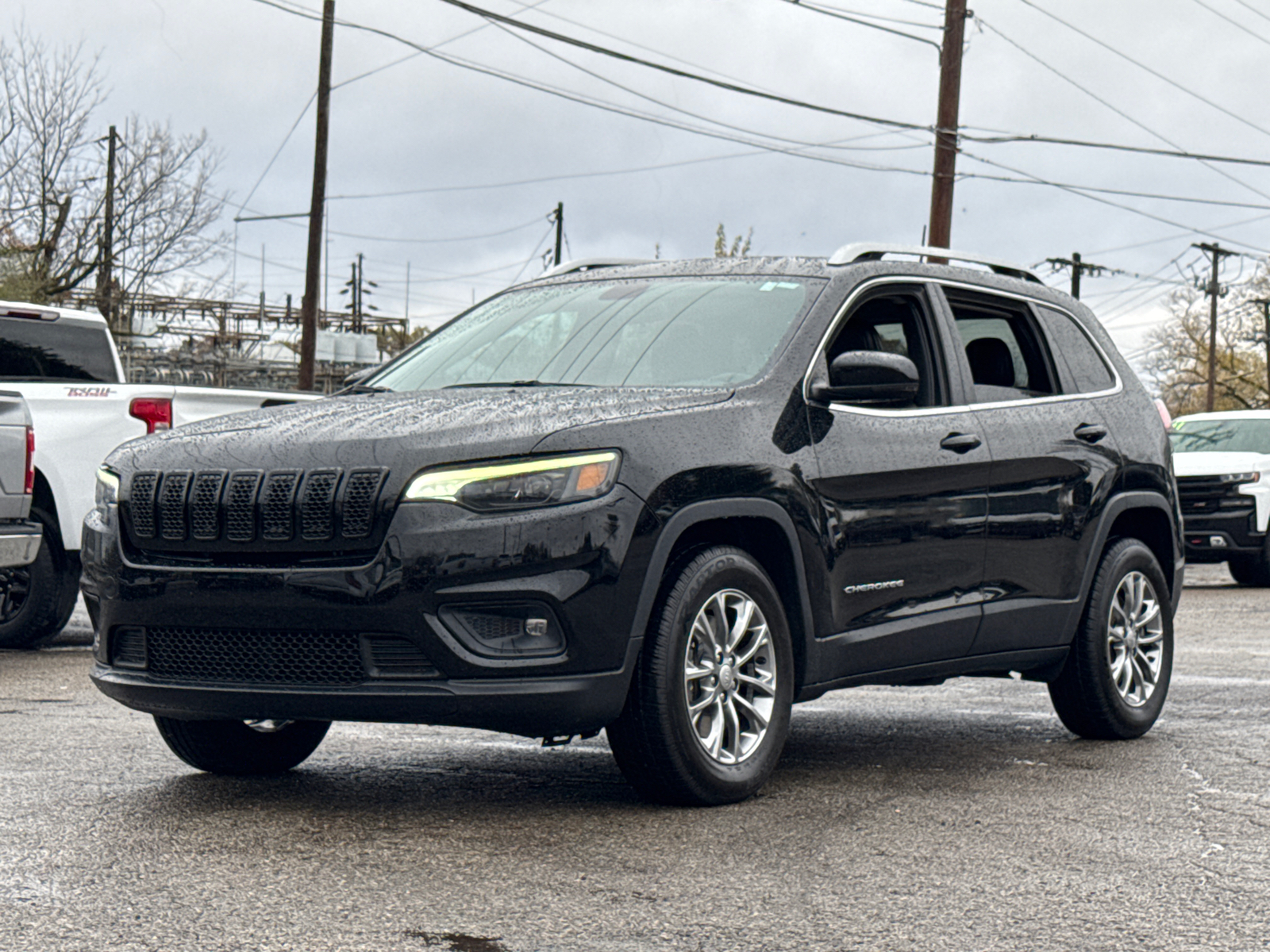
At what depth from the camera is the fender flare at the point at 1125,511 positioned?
6.96 metres

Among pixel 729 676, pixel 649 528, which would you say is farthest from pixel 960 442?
pixel 649 528

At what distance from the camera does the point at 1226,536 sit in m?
17.7

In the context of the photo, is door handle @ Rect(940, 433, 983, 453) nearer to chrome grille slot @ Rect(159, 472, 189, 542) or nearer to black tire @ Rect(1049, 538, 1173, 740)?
black tire @ Rect(1049, 538, 1173, 740)

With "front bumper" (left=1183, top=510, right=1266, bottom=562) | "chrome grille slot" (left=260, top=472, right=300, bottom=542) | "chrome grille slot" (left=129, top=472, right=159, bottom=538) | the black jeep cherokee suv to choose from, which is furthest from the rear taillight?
"front bumper" (left=1183, top=510, right=1266, bottom=562)

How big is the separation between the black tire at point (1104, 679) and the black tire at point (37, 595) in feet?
19.6

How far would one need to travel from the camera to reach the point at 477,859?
15.2ft

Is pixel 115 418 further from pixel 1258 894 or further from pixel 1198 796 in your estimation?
pixel 1258 894

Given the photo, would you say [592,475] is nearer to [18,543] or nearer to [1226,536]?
[18,543]

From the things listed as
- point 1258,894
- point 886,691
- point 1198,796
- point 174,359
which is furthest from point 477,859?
point 174,359

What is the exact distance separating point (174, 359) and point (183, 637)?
138 ft

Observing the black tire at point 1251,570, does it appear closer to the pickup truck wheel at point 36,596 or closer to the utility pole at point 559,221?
the pickup truck wheel at point 36,596

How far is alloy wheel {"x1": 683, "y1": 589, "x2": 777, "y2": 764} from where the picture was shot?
207 inches

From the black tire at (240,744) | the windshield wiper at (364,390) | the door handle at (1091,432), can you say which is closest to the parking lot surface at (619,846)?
the black tire at (240,744)

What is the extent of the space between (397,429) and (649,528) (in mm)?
790
